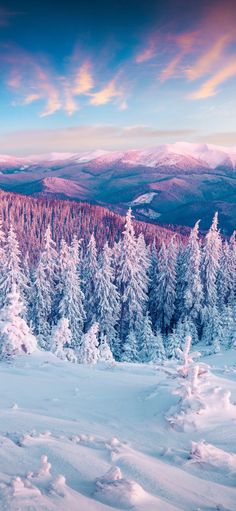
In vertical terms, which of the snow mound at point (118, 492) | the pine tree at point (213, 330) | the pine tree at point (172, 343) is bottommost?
the pine tree at point (172, 343)

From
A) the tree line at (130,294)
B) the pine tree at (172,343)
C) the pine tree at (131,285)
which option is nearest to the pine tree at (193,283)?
the tree line at (130,294)

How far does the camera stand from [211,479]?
16.3 ft

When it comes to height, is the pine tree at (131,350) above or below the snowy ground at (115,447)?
below

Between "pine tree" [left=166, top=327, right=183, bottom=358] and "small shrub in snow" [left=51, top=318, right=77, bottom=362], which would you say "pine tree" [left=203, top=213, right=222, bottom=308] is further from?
"small shrub in snow" [left=51, top=318, right=77, bottom=362]

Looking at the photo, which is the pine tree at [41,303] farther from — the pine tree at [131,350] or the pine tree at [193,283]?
the pine tree at [193,283]

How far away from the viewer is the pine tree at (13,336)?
44.0ft

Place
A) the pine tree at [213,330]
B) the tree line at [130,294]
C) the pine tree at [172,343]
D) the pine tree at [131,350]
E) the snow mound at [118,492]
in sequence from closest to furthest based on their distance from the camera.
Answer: the snow mound at [118,492], the pine tree at [172,343], the pine tree at [213,330], the pine tree at [131,350], the tree line at [130,294]

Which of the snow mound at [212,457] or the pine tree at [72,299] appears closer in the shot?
the snow mound at [212,457]

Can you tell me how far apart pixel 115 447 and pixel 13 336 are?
28.5 ft

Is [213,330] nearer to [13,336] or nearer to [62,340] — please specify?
[62,340]

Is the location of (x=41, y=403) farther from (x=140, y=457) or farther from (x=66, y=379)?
(x=140, y=457)

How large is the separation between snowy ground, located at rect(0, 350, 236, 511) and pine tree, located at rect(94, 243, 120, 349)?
31475mm

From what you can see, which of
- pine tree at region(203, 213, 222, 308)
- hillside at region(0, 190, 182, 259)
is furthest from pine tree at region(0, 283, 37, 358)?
hillside at region(0, 190, 182, 259)

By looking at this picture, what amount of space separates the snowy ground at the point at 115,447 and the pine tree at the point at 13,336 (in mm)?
3562
